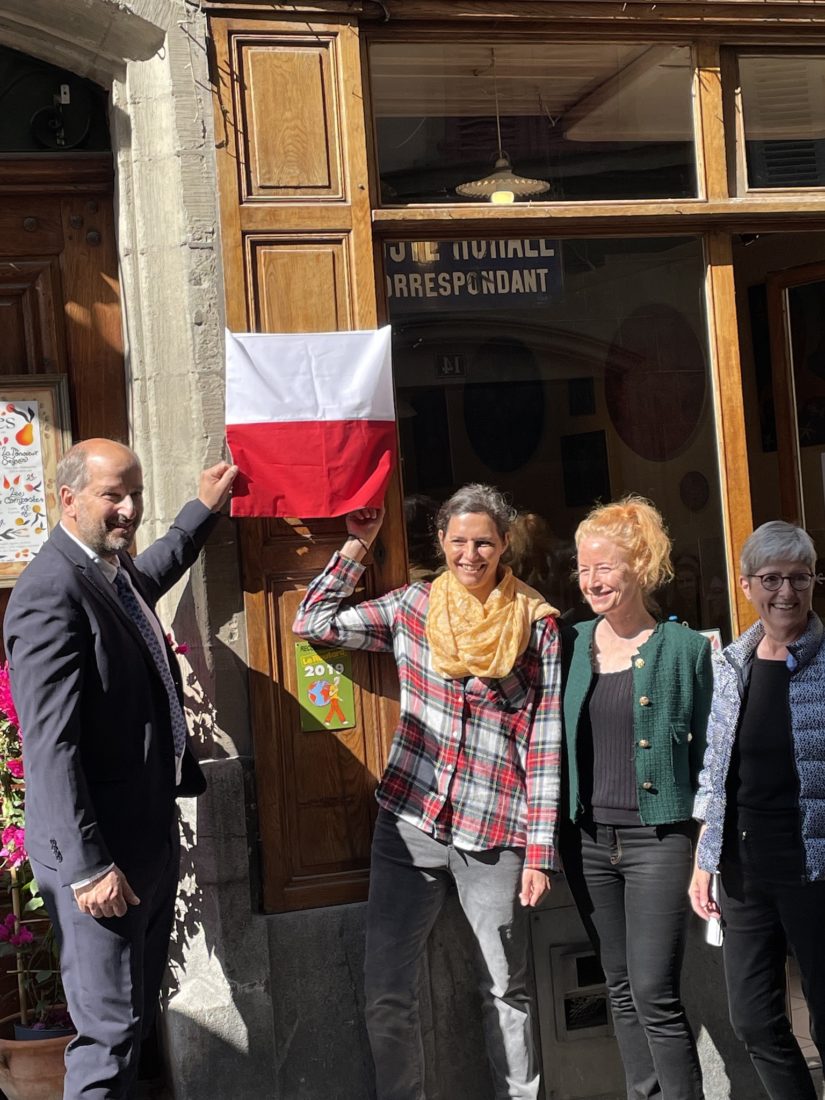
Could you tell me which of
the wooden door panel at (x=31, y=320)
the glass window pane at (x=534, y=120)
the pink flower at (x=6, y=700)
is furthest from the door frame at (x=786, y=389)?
the pink flower at (x=6, y=700)

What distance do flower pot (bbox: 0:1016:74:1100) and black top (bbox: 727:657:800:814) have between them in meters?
2.32

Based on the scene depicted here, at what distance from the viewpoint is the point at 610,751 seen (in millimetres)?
4344

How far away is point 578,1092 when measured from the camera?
504cm

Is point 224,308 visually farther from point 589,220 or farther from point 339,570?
point 589,220

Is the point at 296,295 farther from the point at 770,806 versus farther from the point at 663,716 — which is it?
the point at 770,806

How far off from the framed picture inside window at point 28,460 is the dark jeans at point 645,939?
2228 millimetres

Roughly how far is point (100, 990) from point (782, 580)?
7.63ft

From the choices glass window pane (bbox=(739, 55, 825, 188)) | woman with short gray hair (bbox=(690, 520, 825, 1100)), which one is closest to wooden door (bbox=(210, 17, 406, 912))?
woman with short gray hair (bbox=(690, 520, 825, 1100))

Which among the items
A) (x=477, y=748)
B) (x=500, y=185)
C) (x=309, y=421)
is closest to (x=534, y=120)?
(x=500, y=185)

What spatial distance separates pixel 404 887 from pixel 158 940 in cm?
85

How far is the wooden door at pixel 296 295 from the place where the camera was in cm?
476

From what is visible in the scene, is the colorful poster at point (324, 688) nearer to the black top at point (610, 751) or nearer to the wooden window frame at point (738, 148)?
the black top at point (610, 751)

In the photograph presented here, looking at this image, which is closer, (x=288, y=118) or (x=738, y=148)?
(x=288, y=118)

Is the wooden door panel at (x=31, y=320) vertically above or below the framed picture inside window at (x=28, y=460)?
above
